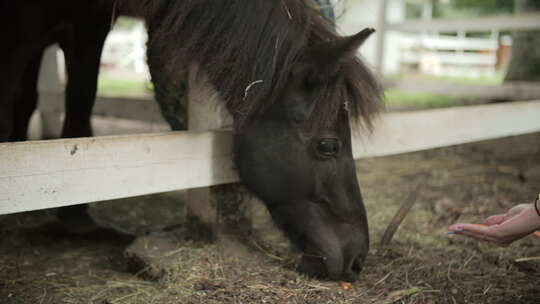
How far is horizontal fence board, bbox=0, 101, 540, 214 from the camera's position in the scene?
1.79m

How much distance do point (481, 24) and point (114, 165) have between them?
658 centimetres

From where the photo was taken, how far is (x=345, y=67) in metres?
2.18

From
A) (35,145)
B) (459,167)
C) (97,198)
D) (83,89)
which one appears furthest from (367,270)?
(459,167)

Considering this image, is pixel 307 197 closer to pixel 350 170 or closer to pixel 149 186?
pixel 350 170

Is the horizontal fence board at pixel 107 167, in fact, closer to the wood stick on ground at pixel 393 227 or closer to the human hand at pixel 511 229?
the wood stick on ground at pixel 393 227

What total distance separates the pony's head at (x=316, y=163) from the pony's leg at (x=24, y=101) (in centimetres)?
276

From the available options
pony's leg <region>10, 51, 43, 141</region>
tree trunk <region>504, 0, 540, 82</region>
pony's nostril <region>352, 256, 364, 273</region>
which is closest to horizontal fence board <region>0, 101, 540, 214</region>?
pony's nostril <region>352, 256, 364, 273</region>

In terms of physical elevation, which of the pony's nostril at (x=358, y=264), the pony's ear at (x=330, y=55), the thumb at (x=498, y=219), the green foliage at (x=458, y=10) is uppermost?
the green foliage at (x=458, y=10)

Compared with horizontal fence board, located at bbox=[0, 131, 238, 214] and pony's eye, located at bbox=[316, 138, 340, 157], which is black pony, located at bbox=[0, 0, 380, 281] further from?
horizontal fence board, located at bbox=[0, 131, 238, 214]

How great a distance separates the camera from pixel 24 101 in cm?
413

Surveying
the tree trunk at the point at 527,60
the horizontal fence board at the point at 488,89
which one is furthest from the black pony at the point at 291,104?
the tree trunk at the point at 527,60

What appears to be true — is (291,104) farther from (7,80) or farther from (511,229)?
(7,80)

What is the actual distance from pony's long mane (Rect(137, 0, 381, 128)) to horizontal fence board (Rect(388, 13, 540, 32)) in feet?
17.9

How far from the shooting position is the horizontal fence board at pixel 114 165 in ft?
5.89
